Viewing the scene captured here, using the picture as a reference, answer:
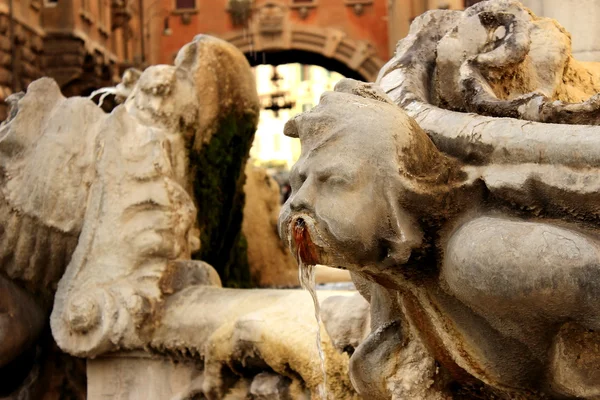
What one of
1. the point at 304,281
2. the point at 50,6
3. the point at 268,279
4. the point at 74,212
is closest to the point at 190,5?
the point at 50,6

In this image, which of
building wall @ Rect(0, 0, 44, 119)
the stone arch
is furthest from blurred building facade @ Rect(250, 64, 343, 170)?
building wall @ Rect(0, 0, 44, 119)

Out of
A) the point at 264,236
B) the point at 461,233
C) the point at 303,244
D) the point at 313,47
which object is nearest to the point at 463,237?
the point at 461,233

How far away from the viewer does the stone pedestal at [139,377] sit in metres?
2.94

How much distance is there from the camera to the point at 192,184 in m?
3.96

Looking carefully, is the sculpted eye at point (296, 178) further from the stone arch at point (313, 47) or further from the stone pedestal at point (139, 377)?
the stone arch at point (313, 47)

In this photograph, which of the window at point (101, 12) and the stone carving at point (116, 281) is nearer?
the stone carving at point (116, 281)

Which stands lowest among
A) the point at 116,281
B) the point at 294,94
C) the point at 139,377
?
the point at 294,94

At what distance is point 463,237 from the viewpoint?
1560mm

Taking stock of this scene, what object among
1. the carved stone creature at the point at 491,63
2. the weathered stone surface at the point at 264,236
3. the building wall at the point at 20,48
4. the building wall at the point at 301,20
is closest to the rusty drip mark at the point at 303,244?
the carved stone creature at the point at 491,63

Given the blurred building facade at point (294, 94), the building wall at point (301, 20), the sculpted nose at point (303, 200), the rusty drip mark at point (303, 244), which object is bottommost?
the blurred building facade at point (294, 94)

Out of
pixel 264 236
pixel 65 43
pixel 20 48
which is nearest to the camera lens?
pixel 264 236

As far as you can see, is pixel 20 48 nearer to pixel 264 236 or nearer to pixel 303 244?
pixel 264 236

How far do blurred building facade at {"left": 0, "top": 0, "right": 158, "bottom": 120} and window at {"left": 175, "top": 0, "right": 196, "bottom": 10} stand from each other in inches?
136

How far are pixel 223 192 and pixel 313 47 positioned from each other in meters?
19.2
